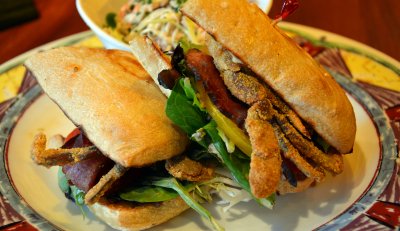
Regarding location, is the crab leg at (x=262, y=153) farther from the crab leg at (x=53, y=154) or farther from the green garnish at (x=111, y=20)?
the green garnish at (x=111, y=20)

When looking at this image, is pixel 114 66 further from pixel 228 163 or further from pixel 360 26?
pixel 360 26

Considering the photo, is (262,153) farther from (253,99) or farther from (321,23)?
(321,23)

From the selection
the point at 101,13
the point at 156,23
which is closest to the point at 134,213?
the point at 156,23

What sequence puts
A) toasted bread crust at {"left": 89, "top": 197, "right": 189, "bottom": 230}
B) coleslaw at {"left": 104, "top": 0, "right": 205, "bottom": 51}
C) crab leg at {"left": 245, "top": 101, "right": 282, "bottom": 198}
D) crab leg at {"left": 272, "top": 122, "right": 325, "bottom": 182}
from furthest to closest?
coleslaw at {"left": 104, "top": 0, "right": 205, "bottom": 51}
toasted bread crust at {"left": 89, "top": 197, "right": 189, "bottom": 230}
crab leg at {"left": 272, "top": 122, "right": 325, "bottom": 182}
crab leg at {"left": 245, "top": 101, "right": 282, "bottom": 198}

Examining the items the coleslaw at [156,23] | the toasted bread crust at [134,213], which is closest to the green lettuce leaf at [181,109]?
the toasted bread crust at [134,213]

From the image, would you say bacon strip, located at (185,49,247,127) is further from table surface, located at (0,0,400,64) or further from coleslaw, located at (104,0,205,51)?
table surface, located at (0,0,400,64)

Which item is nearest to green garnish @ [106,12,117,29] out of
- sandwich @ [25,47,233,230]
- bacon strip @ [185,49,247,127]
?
sandwich @ [25,47,233,230]
